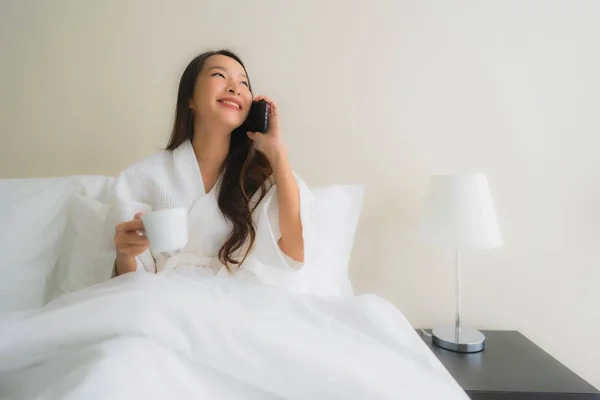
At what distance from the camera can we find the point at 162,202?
1.13m

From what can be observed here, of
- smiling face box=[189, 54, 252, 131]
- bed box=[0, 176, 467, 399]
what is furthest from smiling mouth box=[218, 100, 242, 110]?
bed box=[0, 176, 467, 399]

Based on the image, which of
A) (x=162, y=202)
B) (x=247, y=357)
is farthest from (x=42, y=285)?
(x=247, y=357)

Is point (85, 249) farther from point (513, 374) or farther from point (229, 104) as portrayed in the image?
point (513, 374)

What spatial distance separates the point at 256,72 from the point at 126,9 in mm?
504

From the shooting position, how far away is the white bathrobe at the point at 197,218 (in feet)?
3.52

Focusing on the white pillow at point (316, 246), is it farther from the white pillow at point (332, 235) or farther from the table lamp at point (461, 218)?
the table lamp at point (461, 218)

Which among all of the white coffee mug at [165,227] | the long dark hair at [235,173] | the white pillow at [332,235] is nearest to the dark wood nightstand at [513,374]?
the white pillow at [332,235]

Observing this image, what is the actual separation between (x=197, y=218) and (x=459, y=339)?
0.84 metres

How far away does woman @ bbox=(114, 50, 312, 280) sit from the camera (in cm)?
108

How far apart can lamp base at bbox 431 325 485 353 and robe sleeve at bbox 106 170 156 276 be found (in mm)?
852

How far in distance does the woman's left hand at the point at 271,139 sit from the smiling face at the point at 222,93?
6 centimetres

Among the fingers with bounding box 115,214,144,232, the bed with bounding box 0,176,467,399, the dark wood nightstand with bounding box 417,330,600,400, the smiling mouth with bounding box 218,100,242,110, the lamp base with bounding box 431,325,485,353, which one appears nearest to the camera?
the bed with bounding box 0,176,467,399

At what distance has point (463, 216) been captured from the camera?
1.18 metres

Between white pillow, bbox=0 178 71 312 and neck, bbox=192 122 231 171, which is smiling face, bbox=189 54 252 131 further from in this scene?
white pillow, bbox=0 178 71 312
